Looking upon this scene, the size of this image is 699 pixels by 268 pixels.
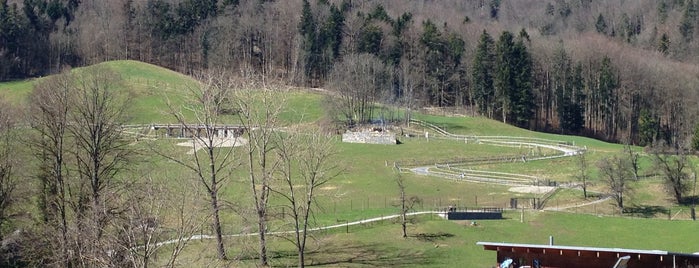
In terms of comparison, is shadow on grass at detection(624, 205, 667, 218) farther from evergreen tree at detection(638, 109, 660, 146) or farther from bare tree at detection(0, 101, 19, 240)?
evergreen tree at detection(638, 109, 660, 146)

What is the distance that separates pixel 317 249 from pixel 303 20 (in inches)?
3640

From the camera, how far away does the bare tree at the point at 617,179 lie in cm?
5866

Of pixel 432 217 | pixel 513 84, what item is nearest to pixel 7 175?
pixel 432 217

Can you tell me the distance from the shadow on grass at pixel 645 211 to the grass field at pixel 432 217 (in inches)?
2.8

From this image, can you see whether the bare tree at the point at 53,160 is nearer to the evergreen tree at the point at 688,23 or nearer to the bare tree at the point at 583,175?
the bare tree at the point at 583,175

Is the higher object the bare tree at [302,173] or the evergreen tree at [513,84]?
the evergreen tree at [513,84]

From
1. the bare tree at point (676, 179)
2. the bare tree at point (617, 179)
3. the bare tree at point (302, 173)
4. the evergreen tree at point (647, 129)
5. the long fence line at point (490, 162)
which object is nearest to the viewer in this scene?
the bare tree at point (302, 173)

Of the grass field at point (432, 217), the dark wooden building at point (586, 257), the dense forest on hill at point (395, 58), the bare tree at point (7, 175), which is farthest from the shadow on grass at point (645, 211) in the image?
the dense forest on hill at point (395, 58)

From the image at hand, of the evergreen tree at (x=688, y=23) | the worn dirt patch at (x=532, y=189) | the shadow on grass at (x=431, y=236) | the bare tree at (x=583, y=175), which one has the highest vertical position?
the evergreen tree at (x=688, y=23)

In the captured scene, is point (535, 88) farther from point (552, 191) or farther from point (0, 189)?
point (0, 189)

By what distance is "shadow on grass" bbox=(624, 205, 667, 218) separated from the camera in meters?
58.0

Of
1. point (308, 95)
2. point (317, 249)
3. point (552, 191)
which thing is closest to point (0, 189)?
point (317, 249)

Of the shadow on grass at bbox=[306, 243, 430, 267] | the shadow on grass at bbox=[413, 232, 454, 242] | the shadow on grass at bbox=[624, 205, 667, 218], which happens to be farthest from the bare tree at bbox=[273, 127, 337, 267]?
the shadow on grass at bbox=[624, 205, 667, 218]

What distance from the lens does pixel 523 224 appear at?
5159cm
